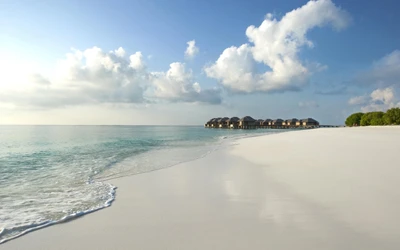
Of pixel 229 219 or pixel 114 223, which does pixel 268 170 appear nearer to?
pixel 229 219

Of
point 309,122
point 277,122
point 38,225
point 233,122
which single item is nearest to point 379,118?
point 309,122

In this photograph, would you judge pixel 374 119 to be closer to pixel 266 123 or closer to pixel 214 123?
pixel 266 123

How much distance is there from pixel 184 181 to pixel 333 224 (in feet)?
13.9

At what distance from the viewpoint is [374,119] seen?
56.7m

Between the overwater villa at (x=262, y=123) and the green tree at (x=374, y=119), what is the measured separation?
157 ft

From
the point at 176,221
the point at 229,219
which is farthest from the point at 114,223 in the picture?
the point at 229,219

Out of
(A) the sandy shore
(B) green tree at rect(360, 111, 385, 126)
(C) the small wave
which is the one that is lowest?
(C) the small wave

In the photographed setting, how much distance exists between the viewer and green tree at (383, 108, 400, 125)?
1939 inches

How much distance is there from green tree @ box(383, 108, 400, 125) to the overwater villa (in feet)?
189

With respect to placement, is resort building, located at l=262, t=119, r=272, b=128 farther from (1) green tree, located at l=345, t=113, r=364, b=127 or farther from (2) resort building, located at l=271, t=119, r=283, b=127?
(1) green tree, located at l=345, t=113, r=364, b=127

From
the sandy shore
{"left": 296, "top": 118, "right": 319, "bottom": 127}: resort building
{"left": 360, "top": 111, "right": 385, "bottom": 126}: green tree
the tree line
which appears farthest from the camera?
{"left": 296, "top": 118, "right": 319, "bottom": 127}: resort building

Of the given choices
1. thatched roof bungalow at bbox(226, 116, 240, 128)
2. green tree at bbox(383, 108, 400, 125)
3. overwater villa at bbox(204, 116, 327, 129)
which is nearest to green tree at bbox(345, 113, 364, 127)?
green tree at bbox(383, 108, 400, 125)

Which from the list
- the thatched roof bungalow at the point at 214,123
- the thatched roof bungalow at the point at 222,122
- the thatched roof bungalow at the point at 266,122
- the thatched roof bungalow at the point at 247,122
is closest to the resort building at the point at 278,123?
the thatched roof bungalow at the point at 266,122

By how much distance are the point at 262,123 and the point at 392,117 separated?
77825 mm
